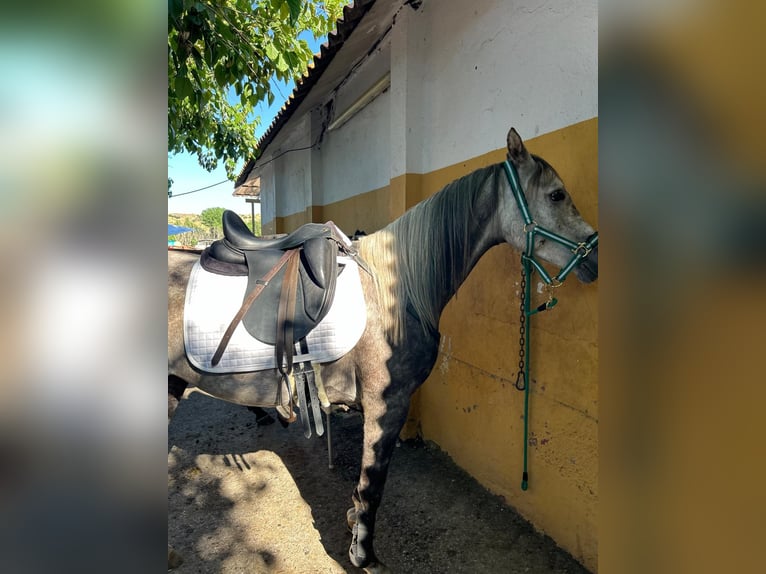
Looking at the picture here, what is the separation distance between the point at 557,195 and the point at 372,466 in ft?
4.92

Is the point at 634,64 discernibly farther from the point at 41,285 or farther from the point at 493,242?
the point at 493,242

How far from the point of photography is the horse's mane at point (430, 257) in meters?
1.89

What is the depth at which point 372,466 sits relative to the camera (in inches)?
76.7

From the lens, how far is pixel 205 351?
1734 millimetres

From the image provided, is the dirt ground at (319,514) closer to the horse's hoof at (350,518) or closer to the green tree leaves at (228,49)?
the horse's hoof at (350,518)

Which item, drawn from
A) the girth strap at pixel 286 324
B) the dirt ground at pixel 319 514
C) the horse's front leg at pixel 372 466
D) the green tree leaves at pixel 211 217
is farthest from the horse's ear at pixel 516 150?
the green tree leaves at pixel 211 217

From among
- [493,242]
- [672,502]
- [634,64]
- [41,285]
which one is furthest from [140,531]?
→ [493,242]

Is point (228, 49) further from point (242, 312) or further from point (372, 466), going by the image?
point (372, 466)

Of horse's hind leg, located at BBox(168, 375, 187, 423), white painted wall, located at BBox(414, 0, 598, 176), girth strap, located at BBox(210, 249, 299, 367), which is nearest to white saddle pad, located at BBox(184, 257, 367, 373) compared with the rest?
girth strap, located at BBox(210, 249, 299, 367)

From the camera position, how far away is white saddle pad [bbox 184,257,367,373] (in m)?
1.74

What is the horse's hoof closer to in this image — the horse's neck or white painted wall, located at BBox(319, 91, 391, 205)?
the horse's neck

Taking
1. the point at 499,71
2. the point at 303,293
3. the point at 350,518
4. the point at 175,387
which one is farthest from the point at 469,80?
the point at 350,518

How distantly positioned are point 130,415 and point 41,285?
0.13 meters

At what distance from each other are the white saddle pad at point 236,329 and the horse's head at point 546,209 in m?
0.84
